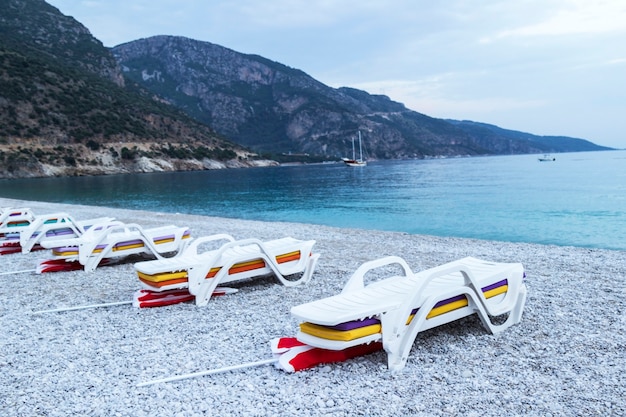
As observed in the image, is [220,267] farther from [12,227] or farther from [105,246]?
[12,227]

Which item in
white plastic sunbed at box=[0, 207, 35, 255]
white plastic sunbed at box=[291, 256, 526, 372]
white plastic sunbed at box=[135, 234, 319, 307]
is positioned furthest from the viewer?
white plastic sunbed at box=[0, 207, 35, 255]

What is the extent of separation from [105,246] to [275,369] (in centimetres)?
606

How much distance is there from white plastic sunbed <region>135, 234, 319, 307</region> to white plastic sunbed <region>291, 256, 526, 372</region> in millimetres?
2248

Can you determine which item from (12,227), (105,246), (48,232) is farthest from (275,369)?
(12,227)

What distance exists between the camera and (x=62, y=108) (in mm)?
81750

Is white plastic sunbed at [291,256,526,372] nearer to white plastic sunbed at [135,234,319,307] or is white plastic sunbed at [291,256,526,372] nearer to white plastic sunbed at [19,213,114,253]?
white plastic sunbed at [135,234,319,307]

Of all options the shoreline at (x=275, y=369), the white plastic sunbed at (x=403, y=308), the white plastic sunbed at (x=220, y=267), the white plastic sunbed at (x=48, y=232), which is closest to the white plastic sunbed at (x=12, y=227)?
the white plastic sunbed at (x=48, y=232)

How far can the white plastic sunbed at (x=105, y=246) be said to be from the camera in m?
8.98

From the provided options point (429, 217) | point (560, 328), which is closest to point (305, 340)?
point (560, 328)

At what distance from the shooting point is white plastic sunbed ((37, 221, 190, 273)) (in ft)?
29.5

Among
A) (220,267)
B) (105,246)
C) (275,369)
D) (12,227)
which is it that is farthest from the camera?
(12,227)

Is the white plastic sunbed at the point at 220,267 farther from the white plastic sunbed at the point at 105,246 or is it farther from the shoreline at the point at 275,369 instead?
the white plastic sunbed at the point at 105,246

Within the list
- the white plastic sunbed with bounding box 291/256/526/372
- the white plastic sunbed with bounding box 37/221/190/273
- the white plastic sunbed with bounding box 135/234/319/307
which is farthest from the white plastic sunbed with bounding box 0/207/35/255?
the white plastic sunbed with bounding box 291/256/526/372

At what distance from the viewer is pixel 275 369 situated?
4.35 metres
